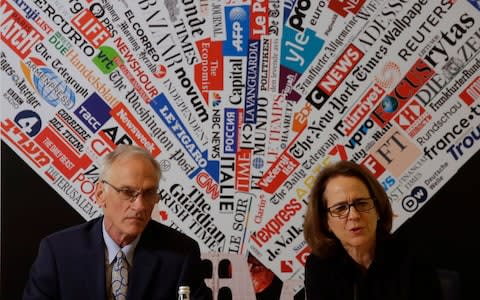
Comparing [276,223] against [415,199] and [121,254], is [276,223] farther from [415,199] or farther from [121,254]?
[121,254]

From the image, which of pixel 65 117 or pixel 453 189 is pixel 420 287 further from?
pixel 65 117

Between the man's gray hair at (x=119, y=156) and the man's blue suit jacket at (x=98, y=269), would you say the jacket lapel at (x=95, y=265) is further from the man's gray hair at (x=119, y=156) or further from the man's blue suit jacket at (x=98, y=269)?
the man's gray hair at (x=119, y=156)

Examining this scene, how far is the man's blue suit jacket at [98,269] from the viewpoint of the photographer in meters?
2.07

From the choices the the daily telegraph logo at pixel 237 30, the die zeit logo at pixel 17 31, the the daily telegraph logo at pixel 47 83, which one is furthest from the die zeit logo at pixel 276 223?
the die zeit logo at pixel 17 31

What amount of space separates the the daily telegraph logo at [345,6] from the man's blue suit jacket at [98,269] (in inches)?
54.6

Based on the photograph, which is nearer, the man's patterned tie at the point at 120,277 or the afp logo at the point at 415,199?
the man's patterned tie at the point at 120,277

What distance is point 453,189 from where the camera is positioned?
9.54 feet

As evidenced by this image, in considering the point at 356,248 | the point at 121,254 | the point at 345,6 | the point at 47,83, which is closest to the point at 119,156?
the point at 121,254

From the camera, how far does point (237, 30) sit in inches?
118

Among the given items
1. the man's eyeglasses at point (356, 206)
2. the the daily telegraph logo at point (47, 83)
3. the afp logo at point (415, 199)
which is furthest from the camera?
the the daily telegraph logo at point (47, 83)

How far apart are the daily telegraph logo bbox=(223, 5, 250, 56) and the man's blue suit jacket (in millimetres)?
1127

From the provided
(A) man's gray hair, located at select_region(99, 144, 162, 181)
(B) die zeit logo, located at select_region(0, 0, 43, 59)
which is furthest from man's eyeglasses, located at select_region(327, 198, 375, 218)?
(B) die zeit logo, located at select_region(0, 0, 43, 59)

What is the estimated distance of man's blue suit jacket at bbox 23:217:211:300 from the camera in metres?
2.07

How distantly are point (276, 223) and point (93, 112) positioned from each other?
3.33ft
